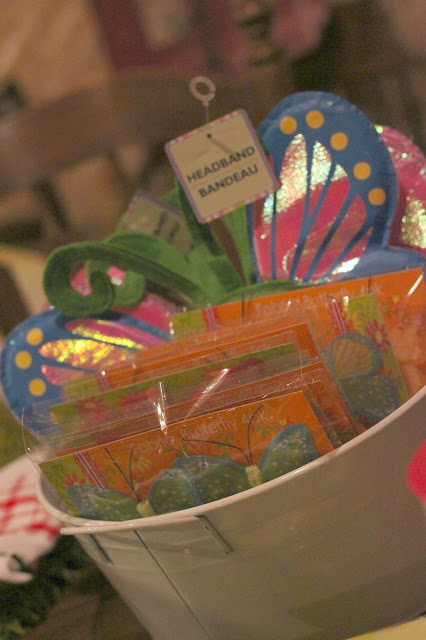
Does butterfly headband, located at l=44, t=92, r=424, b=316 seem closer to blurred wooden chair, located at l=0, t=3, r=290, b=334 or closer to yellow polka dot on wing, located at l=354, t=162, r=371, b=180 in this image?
yellow polka dot on wing, located at l=354, t=162, r=371, b=180

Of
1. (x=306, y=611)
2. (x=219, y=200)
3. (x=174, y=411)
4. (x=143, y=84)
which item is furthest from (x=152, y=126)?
(x=306, y=611)

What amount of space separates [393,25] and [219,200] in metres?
0.30

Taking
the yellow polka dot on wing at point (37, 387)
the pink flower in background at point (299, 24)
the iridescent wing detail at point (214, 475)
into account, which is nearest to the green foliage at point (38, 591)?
the yellow polka dot on wing at point (37, 387)

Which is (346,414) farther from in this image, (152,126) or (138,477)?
(152,126)

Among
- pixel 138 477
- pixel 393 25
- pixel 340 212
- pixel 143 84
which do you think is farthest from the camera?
pixel 143 84

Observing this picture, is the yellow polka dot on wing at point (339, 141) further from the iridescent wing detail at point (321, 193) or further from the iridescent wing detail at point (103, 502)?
the iridescent wing detail at point (103, 502)

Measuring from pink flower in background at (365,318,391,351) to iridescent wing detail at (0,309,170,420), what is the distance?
0.21 metres

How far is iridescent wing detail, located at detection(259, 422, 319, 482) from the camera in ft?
1.20

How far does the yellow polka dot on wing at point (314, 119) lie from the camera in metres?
0.54

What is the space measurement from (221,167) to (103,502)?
308 millimetres

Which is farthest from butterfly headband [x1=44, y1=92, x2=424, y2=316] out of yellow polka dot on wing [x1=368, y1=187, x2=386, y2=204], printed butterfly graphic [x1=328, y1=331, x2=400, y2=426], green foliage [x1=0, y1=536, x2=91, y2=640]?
green foliage [x1=0, y1=536, x2=91, y2=640]

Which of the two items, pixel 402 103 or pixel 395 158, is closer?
pixel 395 158

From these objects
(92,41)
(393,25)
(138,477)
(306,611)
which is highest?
(92,41)

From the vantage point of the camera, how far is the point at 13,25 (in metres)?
0.86
